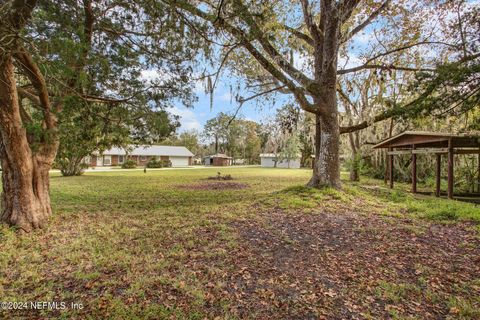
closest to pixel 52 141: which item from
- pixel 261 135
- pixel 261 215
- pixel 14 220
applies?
pixel 14 220

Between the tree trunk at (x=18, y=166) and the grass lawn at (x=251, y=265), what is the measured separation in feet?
1.15

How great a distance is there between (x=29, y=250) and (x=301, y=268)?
435cm

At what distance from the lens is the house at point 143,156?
34.7 meters

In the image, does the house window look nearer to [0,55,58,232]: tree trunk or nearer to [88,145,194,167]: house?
[88,145,194,167]: house

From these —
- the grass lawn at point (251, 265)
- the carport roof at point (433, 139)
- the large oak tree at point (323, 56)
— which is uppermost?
the large oak tree at point (323, 56)

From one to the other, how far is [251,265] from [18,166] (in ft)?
15.5

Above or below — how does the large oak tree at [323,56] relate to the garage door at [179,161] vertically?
above

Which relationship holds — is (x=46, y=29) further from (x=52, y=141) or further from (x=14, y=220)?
(x=14, y=220)

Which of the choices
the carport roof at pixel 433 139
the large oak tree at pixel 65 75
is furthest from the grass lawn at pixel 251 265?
the carport roof at pixel 433 139

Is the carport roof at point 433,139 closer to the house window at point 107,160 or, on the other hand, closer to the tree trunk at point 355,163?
the tree trunk at point 355,163

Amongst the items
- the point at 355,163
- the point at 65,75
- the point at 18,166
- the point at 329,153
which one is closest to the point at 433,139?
the point at 329,153

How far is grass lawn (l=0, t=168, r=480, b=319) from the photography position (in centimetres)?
259

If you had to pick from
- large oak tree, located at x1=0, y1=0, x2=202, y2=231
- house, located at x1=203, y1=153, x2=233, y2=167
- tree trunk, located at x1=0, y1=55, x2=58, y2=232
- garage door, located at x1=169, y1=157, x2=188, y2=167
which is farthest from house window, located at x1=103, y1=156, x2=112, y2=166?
tree trunk, located at x1=0, y1=55, x2=58, y2=232

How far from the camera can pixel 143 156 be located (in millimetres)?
38625
